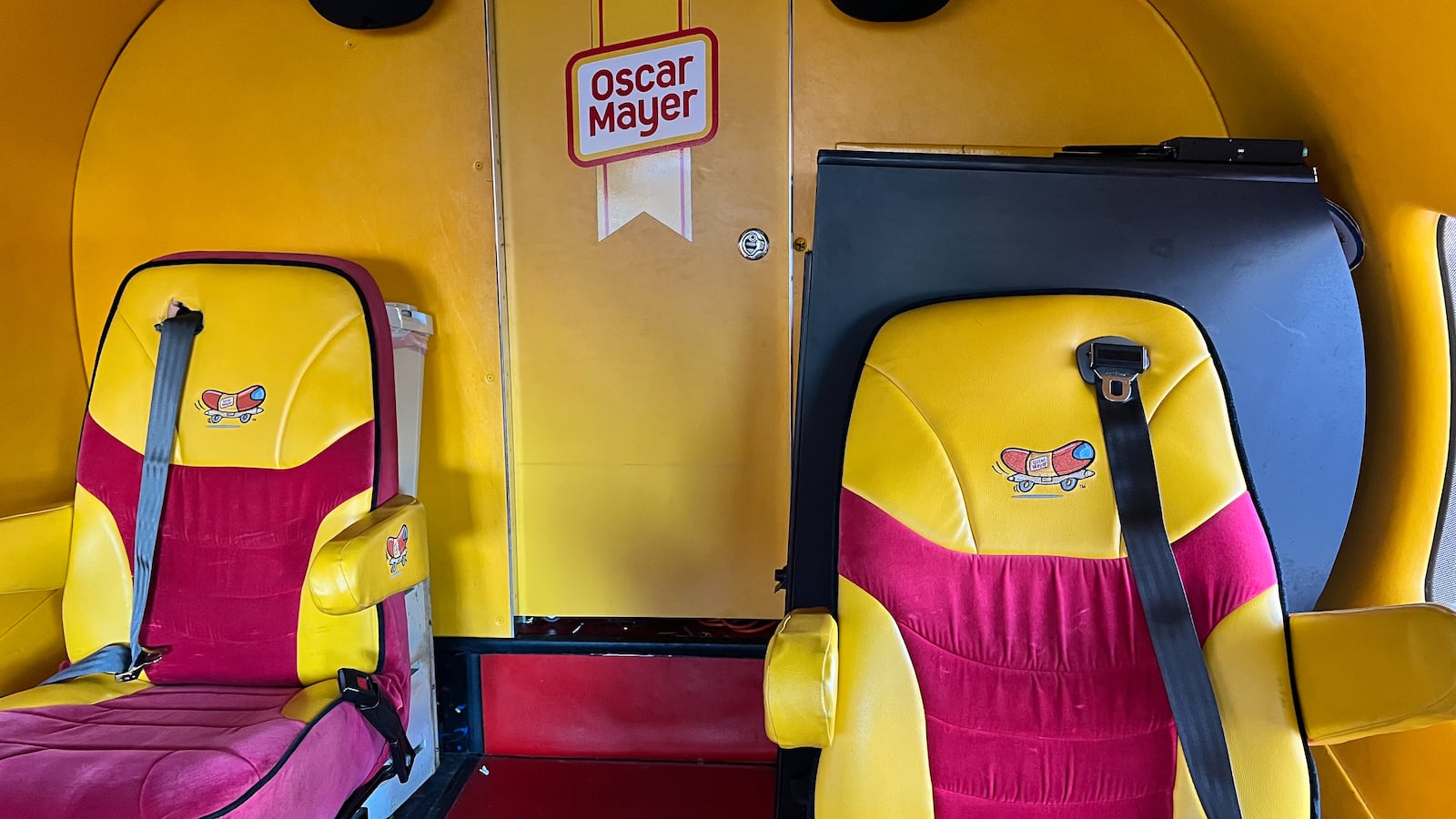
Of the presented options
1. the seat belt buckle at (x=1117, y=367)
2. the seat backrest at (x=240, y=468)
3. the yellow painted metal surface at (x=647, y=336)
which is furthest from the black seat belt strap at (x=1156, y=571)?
the seat backrest at (x=240, y=468)

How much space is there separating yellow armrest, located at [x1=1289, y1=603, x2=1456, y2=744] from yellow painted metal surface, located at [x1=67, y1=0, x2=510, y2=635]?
1.83 m

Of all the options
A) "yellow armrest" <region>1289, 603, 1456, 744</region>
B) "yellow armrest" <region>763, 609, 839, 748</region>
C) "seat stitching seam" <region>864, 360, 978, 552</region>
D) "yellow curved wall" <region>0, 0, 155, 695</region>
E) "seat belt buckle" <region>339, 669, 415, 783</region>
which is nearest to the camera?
"yellow armrest" <region>1289, 603, 1456, 744</region>

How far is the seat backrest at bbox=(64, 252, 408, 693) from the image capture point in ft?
5.74

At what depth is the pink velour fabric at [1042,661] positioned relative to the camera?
3.91 ft

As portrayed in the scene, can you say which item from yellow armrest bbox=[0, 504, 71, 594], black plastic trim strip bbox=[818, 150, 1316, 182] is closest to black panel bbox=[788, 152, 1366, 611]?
black plastic trim strip bbox=[818, 150, 1316, 182]

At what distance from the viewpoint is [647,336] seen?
2.18 meters

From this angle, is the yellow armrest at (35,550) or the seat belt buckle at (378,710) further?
the yellow armrest at (35,550)

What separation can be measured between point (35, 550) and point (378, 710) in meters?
0.87

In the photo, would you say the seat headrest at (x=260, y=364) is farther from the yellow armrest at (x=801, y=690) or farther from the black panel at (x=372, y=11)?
the yellow armrest at (x=801, y=690)

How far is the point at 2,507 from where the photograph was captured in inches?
75.9

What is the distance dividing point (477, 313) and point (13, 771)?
4.30ft

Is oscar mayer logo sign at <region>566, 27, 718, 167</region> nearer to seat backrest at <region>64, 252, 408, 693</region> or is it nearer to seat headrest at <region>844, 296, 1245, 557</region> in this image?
seat backrest at <region>64, 252, 408, 693</region>

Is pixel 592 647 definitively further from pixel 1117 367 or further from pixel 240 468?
pixel 1117 367

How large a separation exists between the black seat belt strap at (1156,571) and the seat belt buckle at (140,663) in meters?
1.93
